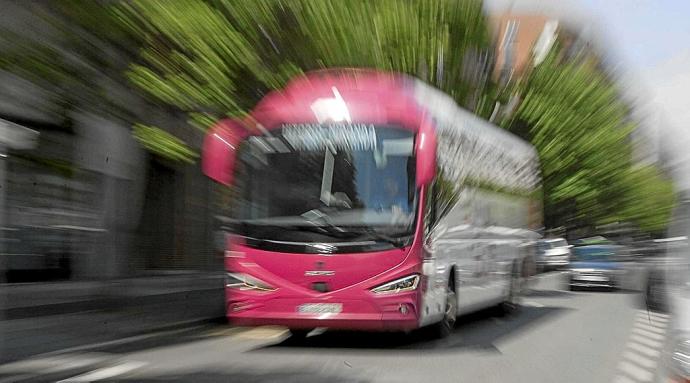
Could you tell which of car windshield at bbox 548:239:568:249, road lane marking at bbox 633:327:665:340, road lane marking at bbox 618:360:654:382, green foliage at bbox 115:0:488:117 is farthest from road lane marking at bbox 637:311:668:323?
car windshield at bbox 548:239:568:249

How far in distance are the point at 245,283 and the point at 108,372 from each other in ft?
7.75

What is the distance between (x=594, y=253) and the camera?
29.0 m

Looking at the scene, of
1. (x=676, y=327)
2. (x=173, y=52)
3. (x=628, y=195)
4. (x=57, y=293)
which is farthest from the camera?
(x=628, y=195)

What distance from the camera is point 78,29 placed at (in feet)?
18.6

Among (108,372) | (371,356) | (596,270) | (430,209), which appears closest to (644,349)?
(430,209)

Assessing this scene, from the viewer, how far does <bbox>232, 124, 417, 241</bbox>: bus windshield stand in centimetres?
1184

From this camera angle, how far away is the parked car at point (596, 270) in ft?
92.0

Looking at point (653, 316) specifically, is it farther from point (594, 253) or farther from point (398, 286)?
point (594, 253)

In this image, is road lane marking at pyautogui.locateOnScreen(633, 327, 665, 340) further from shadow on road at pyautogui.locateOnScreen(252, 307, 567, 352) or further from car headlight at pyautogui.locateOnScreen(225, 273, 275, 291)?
car headlight at pyautogui.locateOnScreen(225, 273, 275, 291)

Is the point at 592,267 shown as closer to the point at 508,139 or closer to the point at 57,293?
the point at 508,139

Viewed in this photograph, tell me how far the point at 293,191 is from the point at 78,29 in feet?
21.2

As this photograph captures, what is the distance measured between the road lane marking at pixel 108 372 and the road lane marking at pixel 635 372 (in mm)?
5041

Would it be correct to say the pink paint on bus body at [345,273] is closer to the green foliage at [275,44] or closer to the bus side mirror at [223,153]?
the bus side mirror at [223,153]

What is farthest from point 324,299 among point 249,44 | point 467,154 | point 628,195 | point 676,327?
point 628,195
